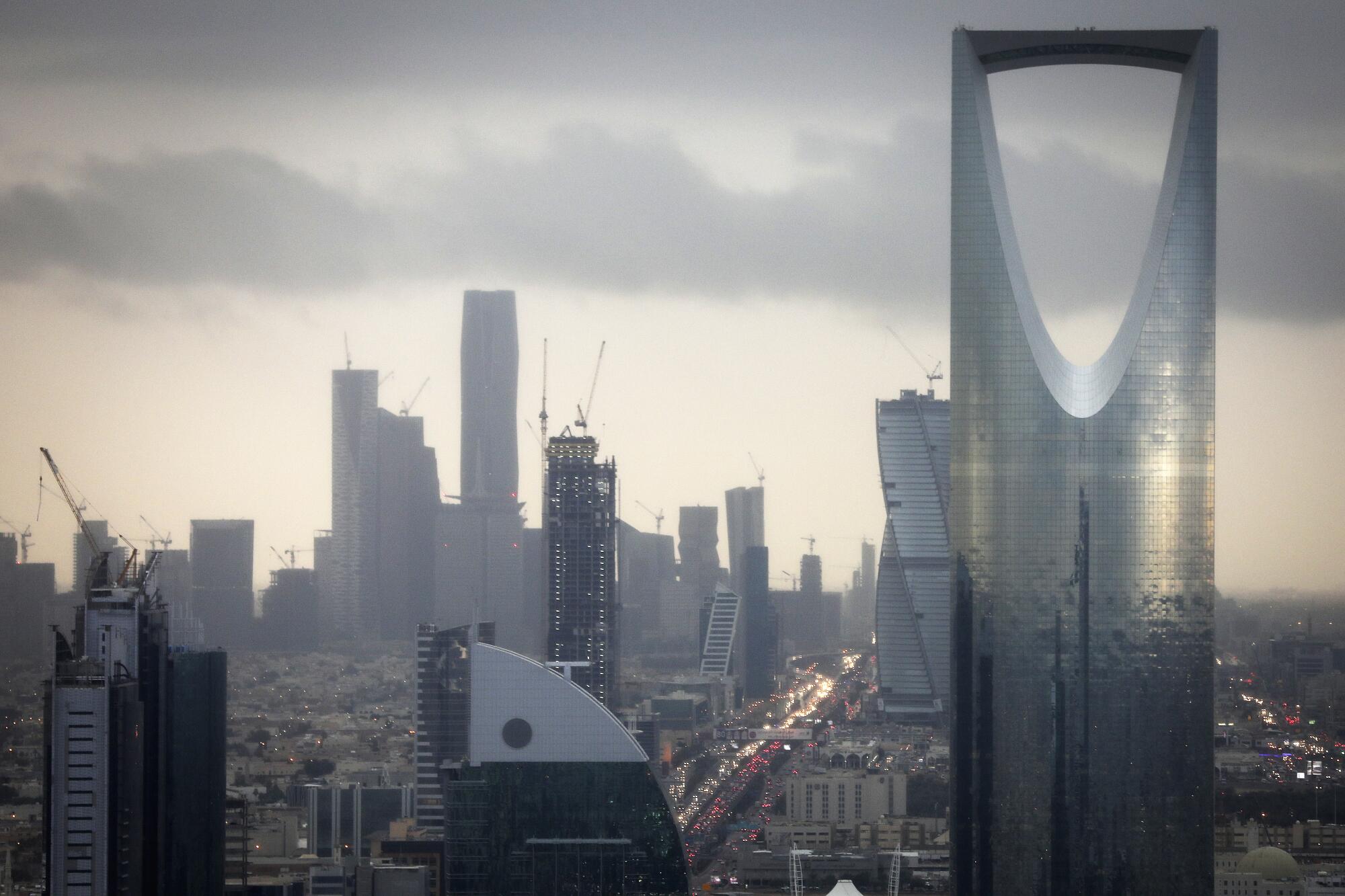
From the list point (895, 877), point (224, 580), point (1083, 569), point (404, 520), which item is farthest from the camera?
point (404, 520)

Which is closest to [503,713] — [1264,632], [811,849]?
[811,849]

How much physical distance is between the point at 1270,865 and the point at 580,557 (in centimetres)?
5970

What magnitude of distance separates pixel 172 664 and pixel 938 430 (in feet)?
235

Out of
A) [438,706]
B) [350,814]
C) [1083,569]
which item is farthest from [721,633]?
[1083,569]

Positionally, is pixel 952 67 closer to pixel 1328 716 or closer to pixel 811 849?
pixel 811 849

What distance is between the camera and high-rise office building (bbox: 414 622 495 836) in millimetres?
78438

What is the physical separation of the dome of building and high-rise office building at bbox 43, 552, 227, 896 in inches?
1340

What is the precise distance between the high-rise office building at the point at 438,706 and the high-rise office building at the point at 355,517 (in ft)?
276

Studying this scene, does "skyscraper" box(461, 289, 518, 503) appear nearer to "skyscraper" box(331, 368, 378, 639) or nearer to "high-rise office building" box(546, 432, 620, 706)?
"skyscraper" box(331, 368, 378, 639)

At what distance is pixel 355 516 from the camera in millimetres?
177125

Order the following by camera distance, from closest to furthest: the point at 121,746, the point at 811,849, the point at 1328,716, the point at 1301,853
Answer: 1. the point at 121,746
2. the point at 1301,853
3. the point at 811,849
4. the point at 1328,716

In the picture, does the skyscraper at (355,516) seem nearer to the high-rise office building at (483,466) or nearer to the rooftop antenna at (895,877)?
the high-rise office building at (483,466)

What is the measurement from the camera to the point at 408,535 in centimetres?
18375

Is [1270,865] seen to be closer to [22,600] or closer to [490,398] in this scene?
[22,600]
